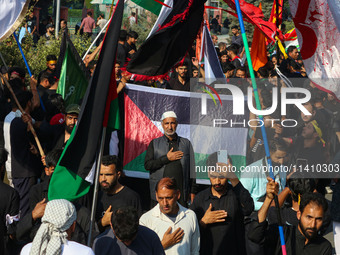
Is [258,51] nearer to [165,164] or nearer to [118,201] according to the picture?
[165,164]

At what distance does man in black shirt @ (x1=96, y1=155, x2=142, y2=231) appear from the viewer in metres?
6.81

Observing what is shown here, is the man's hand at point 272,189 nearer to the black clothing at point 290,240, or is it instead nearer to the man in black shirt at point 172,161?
the black clothing at point 290,240

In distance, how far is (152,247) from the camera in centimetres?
554

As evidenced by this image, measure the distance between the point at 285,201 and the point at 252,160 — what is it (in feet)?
5.84

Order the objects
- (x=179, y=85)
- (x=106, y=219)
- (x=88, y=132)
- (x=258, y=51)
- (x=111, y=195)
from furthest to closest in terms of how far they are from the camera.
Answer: (x=179, y=85) → (x=258, y=51) → (x=111, y=195) → (x=106, y=219) → (x=88, y=132)

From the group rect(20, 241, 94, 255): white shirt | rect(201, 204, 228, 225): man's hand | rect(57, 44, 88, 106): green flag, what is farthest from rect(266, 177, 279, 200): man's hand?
rect(57, 44, 88, 106): green flag

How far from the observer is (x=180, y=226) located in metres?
6.38

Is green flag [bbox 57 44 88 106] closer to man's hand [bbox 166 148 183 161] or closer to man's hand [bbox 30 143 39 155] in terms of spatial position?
man's hand [bbox 30 143 39 155]

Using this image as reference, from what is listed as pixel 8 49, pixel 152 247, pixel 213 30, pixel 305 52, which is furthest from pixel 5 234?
pixel 213 30

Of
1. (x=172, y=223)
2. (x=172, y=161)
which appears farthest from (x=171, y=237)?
(x=172, y=161)

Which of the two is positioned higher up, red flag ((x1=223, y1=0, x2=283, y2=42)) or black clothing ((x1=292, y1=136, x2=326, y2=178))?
red flag ((x1=223, y1=0, x2=283, y2=42))

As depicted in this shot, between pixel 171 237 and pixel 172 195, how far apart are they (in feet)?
1.30

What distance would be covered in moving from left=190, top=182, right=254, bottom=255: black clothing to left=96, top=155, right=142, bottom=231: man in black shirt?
0.67 meters

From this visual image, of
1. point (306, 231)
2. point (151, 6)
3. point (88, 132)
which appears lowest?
point (306, 231)
